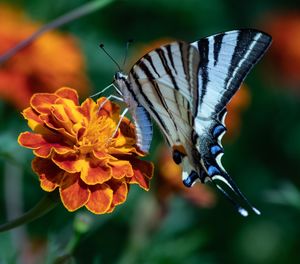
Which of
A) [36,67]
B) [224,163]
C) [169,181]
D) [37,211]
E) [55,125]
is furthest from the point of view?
[224,163]

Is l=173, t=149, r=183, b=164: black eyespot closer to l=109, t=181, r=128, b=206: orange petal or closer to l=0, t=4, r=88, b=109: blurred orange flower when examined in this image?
l=109, t=181, r=128, b=206: orange petal

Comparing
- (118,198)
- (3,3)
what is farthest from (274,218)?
(118,198)

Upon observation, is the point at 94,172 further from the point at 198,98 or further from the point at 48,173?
the point at 198,98

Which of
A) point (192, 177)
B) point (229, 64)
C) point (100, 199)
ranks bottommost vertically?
point (192, 177)

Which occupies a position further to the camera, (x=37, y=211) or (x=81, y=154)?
(x=81, y=154)

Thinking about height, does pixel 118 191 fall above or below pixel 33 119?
below

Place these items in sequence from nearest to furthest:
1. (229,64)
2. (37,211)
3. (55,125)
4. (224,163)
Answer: (37,211) → (55,125) → (229,64) → (224,163)

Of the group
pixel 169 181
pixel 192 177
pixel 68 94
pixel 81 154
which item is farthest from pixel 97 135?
pixel 169 181
